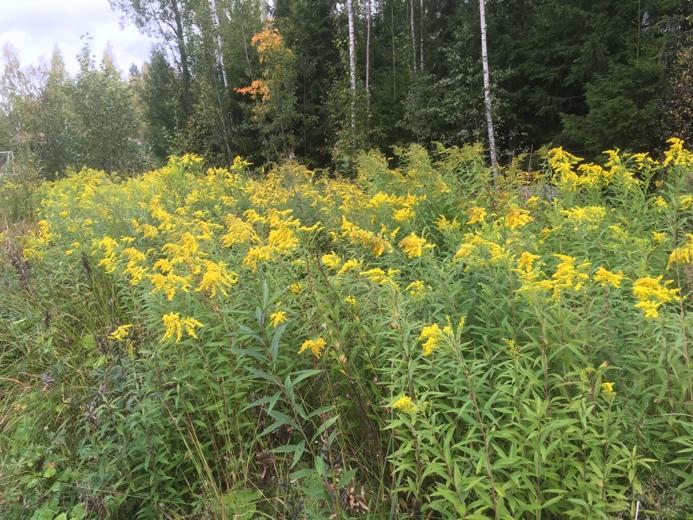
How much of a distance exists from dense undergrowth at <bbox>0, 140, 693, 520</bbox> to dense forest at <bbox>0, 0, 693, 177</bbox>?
7259 millimetres

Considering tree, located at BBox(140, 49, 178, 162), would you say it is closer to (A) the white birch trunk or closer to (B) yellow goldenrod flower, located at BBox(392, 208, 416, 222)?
(A) the white birch trunk

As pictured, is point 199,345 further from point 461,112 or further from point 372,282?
point 461,112

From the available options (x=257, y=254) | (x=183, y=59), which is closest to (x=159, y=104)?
(x=183, y=59)

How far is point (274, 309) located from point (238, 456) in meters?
0.68

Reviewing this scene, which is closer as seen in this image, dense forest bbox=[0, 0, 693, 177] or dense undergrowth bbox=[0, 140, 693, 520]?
dense undergrowth bbox=[0, 140, 693, 520]

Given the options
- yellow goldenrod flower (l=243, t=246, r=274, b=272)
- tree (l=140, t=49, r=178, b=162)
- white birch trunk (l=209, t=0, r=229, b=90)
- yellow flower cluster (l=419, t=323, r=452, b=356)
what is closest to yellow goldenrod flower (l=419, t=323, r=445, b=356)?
yellow flower cluster (l=419, t=323, r=452, b=356)

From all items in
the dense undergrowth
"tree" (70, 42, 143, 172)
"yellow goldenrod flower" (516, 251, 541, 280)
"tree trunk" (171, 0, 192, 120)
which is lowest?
the dense undergrowth

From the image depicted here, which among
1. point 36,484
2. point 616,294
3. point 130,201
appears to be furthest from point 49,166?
point 616,294

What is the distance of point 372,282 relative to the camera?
2.20 meters

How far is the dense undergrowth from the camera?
157 cm

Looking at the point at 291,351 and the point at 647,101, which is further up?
the point at 647,101

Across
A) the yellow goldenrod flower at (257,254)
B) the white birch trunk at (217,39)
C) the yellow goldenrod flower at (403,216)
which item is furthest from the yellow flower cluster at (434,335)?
the white birch trunk at (217,39)

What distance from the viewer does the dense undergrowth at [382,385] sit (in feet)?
5.16

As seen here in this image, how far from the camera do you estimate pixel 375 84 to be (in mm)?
17953
